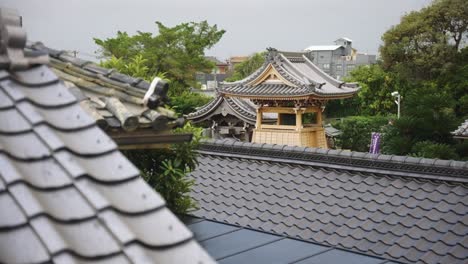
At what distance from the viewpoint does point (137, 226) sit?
168 centimetres

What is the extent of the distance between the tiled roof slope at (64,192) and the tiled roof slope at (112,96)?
3.83ft

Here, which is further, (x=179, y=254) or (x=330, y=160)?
(x=330, y=160)

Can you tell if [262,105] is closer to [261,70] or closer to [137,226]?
[261,70]

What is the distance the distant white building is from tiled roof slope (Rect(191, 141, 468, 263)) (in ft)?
183

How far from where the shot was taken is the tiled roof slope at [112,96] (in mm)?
3252

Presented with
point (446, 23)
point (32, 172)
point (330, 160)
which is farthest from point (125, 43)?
point (32, 172)

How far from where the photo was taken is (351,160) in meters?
8.26

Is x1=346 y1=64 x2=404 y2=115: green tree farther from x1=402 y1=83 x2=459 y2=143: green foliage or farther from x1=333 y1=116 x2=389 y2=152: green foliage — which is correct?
x1=402 y1=83 x2=459 y2=143: green foliage

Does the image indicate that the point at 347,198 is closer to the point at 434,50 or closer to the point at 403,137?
the point at 403,137

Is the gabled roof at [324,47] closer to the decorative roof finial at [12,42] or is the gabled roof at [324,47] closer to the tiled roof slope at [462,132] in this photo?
the tiled roof slope at [462,132]

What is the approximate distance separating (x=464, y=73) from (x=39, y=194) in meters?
30.3

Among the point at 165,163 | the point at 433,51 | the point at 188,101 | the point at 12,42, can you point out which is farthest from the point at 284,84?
the point at 12,42

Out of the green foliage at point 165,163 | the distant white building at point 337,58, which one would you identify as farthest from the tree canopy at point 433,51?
the distant white building at point 337,58

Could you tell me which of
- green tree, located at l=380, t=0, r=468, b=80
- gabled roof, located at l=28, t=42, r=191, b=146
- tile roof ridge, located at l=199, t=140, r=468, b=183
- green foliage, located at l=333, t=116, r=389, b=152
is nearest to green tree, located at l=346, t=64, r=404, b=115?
green tree, located at l=380, t=0, r=468, b=80
